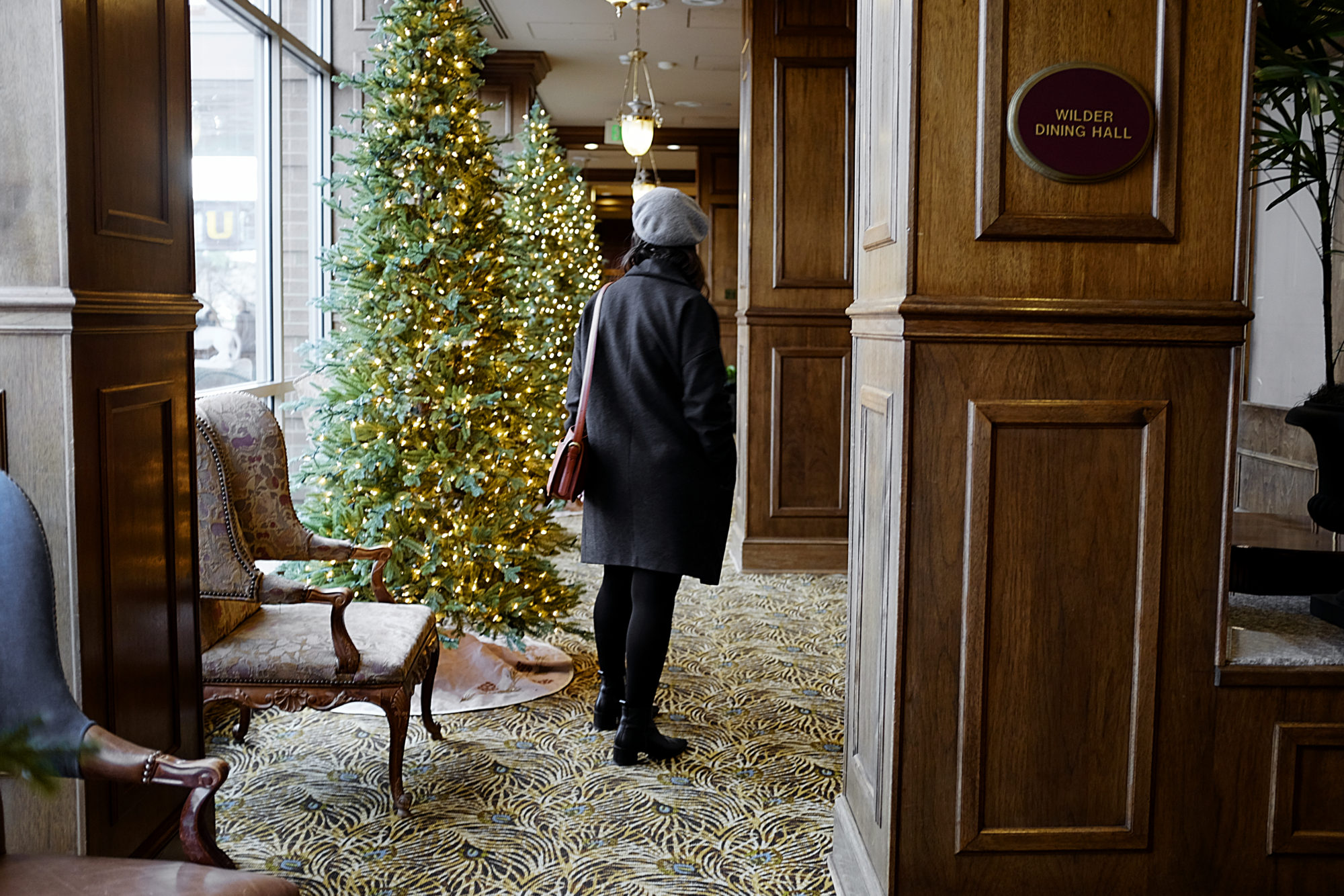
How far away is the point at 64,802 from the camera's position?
6.79ft

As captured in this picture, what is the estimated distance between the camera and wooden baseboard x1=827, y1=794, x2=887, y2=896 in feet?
7.68

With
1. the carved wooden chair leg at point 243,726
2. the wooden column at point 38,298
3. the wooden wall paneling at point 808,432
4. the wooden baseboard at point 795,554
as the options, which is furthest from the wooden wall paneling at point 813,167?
the wooden column at point 38,298

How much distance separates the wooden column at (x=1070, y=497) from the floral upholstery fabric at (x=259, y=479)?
1861 millimetres

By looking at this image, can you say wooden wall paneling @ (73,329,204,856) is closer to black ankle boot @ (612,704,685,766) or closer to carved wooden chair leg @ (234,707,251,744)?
carved wooden chair leg @ (234,707,251,744)

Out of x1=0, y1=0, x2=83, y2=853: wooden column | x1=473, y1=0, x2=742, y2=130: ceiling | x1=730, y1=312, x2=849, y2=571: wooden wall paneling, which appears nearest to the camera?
x1=0, y1=0, x2=83, y2=853: wooden column

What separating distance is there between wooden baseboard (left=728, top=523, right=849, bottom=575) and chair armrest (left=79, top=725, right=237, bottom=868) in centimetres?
452

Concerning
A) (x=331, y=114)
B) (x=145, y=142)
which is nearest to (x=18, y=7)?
(x=145, y=142)

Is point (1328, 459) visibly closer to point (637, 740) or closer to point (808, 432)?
point (637, 740)

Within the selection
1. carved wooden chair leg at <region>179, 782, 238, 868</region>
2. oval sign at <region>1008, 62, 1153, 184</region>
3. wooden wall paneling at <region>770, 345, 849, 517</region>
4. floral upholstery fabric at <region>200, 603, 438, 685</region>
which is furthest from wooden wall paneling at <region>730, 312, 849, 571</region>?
carved wooden chair leg at <region>179, 782, 238, 868</region>

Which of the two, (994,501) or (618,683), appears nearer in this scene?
(994,501)

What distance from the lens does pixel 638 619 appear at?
10.8 feet

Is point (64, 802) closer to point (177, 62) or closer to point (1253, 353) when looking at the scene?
point (177, 62)

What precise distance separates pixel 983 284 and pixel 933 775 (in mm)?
937

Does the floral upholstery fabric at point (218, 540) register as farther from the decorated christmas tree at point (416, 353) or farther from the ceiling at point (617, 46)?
the ceiling at point (617, 46)
